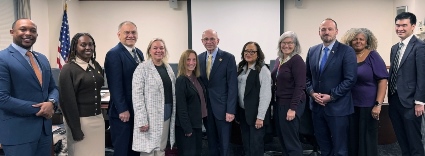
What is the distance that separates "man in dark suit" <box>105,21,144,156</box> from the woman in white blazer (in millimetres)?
138

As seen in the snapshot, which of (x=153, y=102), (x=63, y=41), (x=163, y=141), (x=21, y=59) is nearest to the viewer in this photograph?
(x=21, y=59)

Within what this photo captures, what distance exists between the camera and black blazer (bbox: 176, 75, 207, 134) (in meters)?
2.62

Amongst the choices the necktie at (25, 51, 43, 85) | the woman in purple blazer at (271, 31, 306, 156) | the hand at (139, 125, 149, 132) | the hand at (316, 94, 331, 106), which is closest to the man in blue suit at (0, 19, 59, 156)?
the necktie at (25, 51, 43, 85)

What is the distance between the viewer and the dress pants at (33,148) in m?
2.03

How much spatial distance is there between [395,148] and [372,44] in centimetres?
163

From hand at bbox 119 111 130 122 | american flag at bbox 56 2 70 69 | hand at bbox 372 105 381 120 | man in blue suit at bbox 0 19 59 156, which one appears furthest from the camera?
american flag at bbox 56 2 70 69

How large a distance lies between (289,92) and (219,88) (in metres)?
0.61

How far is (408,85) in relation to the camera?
267 cm

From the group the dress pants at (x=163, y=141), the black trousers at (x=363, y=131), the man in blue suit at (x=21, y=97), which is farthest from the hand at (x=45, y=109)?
the black trousers at (x=363, y=131)

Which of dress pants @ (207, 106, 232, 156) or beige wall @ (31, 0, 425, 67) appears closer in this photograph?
dress pants @ (207, 106, 232, 156)

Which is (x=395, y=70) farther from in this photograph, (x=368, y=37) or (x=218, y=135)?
(x=218, y=135)

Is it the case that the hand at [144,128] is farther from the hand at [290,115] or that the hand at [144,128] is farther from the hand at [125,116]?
the hand at [290,115]

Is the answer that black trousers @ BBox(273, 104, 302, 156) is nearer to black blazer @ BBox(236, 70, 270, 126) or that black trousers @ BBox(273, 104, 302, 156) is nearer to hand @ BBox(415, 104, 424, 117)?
black blazer @ BBox(236, 70, 270, 126)

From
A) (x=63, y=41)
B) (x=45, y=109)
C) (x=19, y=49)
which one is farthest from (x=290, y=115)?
(x=63, y=41)
